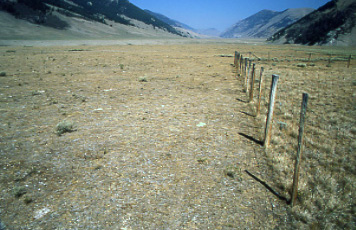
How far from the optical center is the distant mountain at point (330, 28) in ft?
301

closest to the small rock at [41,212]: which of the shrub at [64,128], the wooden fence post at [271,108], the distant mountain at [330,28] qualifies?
the shrub at [64,128]

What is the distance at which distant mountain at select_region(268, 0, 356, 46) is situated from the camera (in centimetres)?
9188

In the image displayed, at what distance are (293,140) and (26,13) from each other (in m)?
151

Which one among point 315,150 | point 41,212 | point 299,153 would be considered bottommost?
point 41,212

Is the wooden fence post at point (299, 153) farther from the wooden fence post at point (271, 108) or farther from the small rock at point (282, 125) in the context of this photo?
the small rock at point (282, 125)

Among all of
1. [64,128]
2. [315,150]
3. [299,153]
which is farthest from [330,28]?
[64,128]

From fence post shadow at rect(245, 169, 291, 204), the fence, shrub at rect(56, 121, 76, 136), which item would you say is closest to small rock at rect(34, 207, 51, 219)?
shrub at rect(56, 121, 76, 136)

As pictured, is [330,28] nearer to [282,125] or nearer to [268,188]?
[282,125]

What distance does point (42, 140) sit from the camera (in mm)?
6680

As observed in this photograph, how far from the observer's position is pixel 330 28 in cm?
10094

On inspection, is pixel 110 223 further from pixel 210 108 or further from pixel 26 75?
pixel 26 75

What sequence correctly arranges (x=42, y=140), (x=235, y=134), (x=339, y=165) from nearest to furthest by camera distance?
(x=339, y=165) < (x=42, y=140) < (x=235, y=134)

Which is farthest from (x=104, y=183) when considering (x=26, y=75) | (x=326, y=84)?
(x=26, y=75)

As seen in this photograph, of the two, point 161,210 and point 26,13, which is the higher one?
point 26,13
